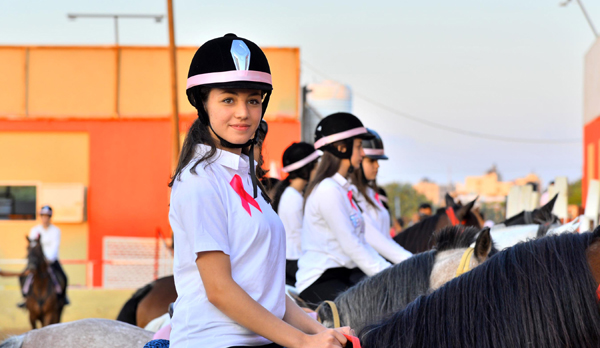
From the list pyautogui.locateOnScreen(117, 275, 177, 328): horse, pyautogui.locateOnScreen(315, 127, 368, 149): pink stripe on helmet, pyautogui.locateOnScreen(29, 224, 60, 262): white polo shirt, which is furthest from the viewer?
pyautogui.locateOnScreen(29, 224, 60, 262): white polo shirt

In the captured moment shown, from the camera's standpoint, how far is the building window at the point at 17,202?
17.9 m

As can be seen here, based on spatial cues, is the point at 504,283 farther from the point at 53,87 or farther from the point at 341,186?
the point at 53,87

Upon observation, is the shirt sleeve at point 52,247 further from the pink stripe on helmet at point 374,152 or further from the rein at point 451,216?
the rein at point 451,216

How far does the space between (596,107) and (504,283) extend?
14.8m

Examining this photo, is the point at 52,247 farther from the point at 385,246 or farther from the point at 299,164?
the point at 385,246

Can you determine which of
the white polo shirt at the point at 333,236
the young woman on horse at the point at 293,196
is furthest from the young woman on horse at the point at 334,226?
the young woman on horse at the point at 293,196

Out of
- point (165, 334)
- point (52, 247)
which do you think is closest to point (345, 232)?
point (165, 334)

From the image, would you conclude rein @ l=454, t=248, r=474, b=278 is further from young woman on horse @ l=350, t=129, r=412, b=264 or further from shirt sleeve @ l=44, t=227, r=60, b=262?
shirt sleeve @ l=44, t=227, r=60, b=262

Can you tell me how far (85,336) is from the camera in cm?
308

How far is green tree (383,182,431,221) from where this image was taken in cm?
5331

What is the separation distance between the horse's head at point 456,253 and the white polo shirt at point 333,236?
27.8 inches

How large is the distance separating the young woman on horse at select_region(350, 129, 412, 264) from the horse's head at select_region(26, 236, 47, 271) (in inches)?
263

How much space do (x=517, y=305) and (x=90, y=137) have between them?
17637mm

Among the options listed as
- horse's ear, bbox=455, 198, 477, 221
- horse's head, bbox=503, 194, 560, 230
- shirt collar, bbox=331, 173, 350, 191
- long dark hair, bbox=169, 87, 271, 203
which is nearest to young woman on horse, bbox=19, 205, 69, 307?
horse's ear, bbox=455, 198, 477, 221
